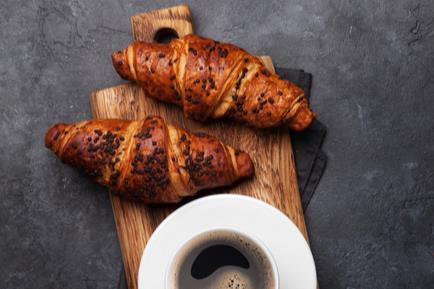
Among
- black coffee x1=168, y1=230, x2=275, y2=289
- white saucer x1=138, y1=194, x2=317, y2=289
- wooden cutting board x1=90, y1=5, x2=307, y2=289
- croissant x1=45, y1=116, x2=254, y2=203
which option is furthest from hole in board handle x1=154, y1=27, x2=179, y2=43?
black coffee x1=168, y1=230, x2=275, y2=289

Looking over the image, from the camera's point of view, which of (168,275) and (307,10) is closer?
(168,275)

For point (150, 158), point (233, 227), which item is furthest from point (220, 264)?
point (150, 158)

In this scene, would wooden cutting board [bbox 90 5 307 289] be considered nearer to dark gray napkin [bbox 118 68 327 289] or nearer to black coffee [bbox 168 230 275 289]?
dark gray napkin [bbox 118 68 327 289]

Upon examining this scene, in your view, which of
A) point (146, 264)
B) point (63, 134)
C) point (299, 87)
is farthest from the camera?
point (299, 87)

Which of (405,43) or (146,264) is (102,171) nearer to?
(146,264)

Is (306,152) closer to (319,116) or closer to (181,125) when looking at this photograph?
(319,116)

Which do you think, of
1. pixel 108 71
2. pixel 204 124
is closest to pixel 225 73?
pixel 204 124
